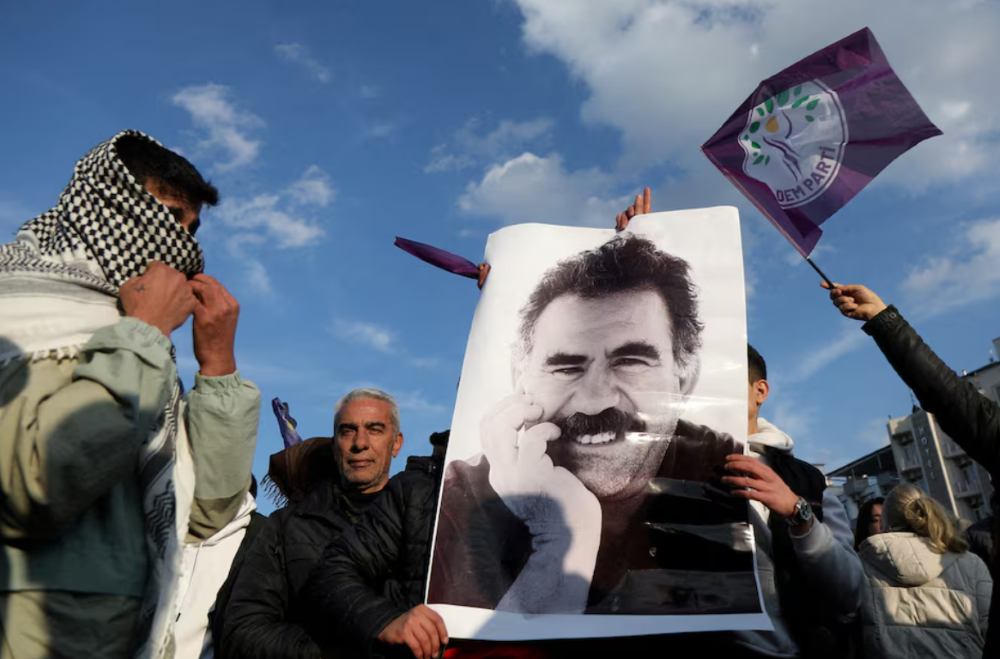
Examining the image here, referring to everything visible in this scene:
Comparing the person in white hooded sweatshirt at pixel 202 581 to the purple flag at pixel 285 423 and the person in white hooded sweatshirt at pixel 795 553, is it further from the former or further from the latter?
the purple flag at pixel 285 423

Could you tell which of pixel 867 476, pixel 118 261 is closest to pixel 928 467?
pixel 867 476

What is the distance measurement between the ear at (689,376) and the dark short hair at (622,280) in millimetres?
106

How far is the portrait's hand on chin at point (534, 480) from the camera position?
245cm

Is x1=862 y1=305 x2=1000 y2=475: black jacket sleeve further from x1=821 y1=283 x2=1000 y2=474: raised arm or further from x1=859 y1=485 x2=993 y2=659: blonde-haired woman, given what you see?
x1=859 y1=485 x2=993 y2=659: blonde-haired woman

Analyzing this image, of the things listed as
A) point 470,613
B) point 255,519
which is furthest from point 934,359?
point 255,519

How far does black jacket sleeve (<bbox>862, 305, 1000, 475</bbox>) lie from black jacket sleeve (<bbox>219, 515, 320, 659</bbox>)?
2.31 metres

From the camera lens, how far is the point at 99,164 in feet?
6.53

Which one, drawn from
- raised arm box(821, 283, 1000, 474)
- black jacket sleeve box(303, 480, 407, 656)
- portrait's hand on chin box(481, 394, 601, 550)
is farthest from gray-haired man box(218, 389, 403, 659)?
raised arm box(821, 283, 1000, 474)

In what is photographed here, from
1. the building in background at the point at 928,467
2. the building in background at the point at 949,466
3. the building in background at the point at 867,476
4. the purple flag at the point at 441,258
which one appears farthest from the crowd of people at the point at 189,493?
the building in background at the point at 867,476

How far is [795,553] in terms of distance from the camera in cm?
251

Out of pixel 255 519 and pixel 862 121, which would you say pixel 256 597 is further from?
pixel 862 121

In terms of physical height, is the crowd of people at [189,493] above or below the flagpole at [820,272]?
below

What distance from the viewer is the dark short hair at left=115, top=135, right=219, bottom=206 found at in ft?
6.88

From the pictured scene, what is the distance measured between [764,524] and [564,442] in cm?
75
